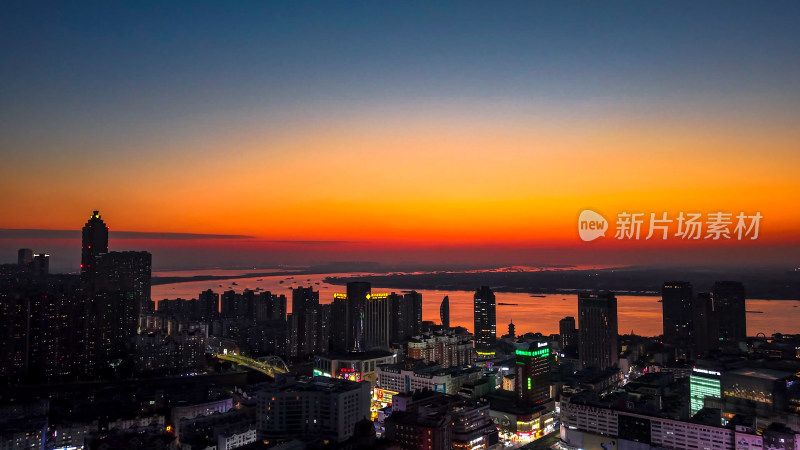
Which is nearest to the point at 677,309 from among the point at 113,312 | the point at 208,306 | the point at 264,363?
the point at 264,363

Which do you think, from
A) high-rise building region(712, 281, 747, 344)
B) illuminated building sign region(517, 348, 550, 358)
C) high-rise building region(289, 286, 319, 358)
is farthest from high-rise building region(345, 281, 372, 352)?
high-rise building region(712, 281, 747, 344)

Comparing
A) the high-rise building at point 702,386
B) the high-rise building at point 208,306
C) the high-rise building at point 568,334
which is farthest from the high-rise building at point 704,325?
the high-rise building at point 208,306

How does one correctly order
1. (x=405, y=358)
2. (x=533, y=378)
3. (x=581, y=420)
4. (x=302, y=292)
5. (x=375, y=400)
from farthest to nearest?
1. (x=302, y=292)
2. (x=405, y=358)
3. (x=375, y=400)
4. (x=533, y=378)
5. (x=581, y=420)

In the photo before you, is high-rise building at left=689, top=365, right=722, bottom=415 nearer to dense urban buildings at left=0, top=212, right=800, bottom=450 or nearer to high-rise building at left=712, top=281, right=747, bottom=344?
dense urban buildings at left=0, top=212, right=800, bottom=450

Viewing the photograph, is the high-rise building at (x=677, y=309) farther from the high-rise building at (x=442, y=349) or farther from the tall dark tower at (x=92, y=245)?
the tall dark tower at (x=92, y=245)

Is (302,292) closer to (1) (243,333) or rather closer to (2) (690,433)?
(1) (243,333)

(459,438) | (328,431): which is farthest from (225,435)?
→ (459,438)
